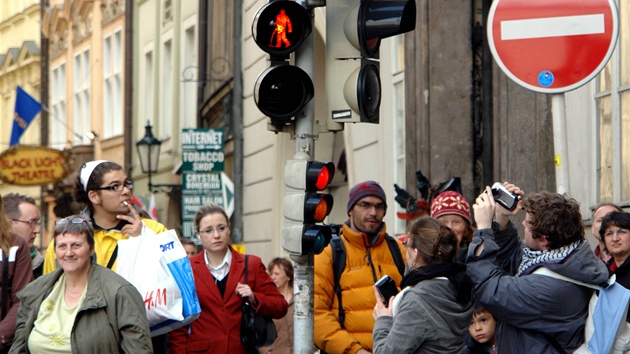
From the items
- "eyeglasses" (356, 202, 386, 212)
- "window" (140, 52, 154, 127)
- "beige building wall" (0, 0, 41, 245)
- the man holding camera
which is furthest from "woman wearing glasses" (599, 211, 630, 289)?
"beige building wall" (0, 0, 41, 245)

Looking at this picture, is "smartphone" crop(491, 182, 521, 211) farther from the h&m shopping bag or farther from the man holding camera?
the h&m shopping bag

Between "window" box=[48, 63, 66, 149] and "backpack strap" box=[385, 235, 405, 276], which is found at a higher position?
"window" box=[48, 63, 66, 149]

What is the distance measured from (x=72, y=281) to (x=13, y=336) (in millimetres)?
819

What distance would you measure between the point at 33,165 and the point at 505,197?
21.0 m

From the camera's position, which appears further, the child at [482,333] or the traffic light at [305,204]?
the traffic light at [305,204]

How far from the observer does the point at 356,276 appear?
8422mm

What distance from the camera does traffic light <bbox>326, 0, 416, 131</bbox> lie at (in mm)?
8578

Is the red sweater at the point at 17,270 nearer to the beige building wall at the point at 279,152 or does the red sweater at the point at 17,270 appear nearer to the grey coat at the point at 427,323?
the grey coat at the point at 427,323

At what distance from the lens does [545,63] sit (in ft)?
23.8

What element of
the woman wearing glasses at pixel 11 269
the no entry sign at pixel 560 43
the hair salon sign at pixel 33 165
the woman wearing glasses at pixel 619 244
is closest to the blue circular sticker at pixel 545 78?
the no entry sign at pixel 560 43

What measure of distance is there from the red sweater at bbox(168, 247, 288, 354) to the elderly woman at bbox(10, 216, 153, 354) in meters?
1.25

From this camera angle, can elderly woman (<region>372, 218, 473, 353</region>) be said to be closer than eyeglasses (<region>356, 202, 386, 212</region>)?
Yes

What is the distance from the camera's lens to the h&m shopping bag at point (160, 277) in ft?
25.7

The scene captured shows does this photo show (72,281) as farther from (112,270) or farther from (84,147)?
(84,147)
